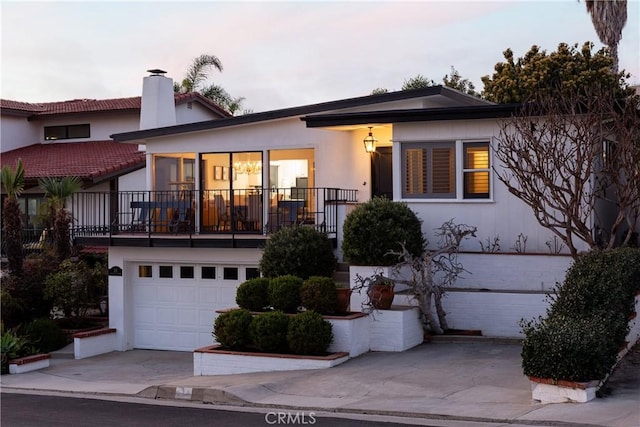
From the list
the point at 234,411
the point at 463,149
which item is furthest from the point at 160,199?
the point at 234,411

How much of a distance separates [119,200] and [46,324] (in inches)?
160

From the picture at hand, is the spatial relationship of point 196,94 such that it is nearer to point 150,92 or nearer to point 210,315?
point 150,92

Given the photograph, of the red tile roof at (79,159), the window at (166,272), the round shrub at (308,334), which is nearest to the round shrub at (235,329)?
the round shrub at (308,334)

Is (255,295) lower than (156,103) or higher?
lower

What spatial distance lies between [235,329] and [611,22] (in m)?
28.2

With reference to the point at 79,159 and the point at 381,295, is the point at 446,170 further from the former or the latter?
the point at 79,159

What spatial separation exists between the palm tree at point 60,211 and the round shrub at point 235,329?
8.02m

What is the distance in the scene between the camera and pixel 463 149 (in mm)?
18172

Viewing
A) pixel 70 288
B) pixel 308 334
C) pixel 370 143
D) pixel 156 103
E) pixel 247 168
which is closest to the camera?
pixel 308 334

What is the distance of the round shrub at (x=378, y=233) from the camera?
16.5 metres

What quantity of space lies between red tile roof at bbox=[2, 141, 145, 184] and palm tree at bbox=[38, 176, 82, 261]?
188cm

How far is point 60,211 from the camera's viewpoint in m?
22.5

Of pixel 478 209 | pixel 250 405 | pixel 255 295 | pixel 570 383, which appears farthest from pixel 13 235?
pixel 570 383

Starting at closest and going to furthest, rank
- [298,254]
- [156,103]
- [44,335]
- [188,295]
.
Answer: [298,254] → [44,335] → [188,295] → [156,103]
